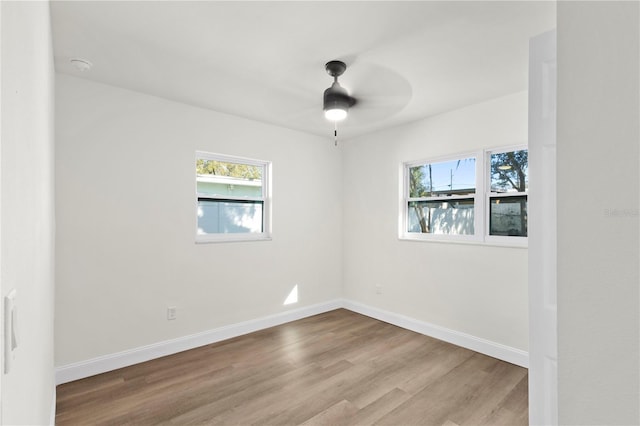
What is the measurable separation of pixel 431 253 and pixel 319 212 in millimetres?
1621

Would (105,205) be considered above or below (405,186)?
below

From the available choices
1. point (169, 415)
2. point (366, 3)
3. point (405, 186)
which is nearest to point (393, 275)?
point (405, 186)

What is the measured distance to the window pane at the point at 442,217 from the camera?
3.52 m

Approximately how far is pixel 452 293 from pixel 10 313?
A: 3599 mm

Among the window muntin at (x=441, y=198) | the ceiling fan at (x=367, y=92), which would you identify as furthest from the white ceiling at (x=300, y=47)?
the window muntin at (x=441, y=198)

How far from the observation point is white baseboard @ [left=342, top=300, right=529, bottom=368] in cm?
300

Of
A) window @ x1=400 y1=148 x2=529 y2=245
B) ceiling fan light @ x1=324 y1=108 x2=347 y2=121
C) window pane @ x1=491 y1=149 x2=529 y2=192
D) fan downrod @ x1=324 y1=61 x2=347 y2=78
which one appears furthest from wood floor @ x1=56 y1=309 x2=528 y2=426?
fan downrod @ x1=324 y1=61 x2=347 y2=78

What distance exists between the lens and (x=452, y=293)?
138 inches

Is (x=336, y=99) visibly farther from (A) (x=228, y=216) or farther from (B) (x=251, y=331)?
(B) (x=251, y=331)

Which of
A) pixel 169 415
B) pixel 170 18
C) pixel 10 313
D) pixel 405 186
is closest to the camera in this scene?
pixel 10 313

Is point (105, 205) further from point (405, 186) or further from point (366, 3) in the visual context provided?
point (405, 186)

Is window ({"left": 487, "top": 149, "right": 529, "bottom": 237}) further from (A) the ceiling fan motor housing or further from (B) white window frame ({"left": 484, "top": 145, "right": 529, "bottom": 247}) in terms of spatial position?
Answer: (A) the ceiling fan motor housing

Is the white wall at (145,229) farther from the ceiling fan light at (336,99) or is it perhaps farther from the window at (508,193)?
the window at (508,193)

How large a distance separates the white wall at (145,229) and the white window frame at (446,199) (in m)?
1.44
